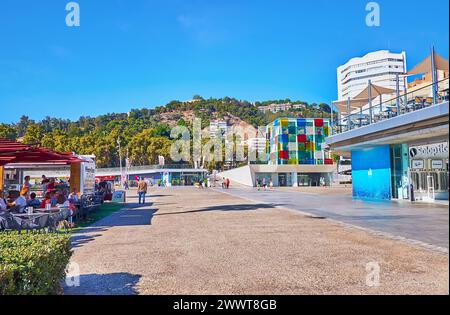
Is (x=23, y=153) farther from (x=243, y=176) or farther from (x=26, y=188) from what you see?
(x=243, y=176)

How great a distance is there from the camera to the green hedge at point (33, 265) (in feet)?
12.0

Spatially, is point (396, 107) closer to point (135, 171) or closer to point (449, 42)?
point (449, 42)

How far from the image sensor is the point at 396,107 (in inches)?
691

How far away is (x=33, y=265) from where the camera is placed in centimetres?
389

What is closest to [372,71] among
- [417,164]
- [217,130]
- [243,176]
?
[417,164]

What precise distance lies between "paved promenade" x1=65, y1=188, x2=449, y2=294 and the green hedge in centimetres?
47

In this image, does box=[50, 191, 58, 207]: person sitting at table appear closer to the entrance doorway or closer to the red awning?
the red awning

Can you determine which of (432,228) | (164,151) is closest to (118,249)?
(432,228)

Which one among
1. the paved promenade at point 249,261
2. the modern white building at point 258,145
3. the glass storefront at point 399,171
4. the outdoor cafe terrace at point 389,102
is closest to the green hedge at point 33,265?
the paved promenade at point 249,261

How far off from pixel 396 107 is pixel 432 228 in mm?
9274

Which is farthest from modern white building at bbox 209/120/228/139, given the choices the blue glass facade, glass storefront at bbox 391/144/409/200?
glass storefront at bbox 391/144/409/200

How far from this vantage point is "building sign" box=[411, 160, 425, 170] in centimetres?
1871

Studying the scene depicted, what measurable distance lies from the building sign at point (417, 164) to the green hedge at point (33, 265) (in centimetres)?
1780
